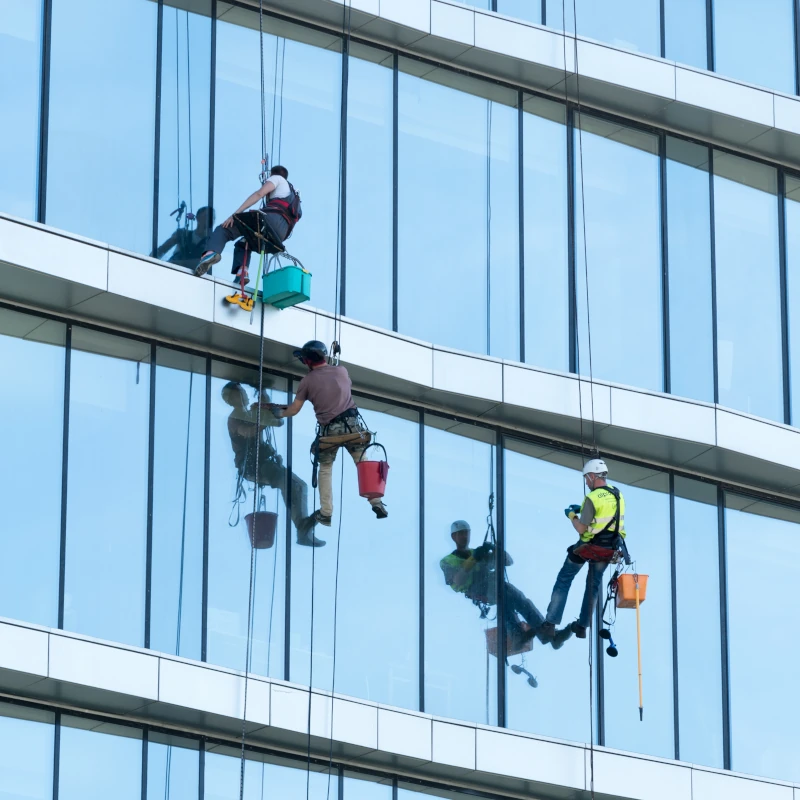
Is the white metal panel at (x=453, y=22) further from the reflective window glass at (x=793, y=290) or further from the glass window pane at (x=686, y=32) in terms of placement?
the reflective window glass at (x=793, y=290)

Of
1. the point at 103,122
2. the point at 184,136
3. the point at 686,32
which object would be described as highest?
the point at 686,32

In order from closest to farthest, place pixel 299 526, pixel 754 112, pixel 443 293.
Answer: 1. pixel 299 526
2. pixel 443 293
3. pixel 754 112

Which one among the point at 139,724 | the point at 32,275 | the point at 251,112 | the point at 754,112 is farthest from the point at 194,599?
the point at 754,112

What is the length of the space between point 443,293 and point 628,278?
Answer: 255 centimetres

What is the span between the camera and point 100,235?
79.3ft

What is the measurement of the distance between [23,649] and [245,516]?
3166 millimetres

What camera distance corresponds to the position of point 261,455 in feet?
81.6

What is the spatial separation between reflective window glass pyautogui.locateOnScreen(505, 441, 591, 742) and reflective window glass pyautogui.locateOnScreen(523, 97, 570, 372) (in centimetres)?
124

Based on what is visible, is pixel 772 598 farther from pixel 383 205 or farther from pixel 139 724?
pixel 139 724

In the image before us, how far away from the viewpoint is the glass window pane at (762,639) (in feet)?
90.1

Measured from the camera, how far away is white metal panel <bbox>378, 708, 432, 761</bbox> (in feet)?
80.4

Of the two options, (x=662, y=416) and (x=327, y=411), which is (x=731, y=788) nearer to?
(x=662, y=416)

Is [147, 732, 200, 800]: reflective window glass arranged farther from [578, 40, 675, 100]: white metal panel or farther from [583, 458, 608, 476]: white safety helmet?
[578, 40, 675, 100]: white metal panel

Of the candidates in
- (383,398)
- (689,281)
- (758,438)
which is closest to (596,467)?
(383,398)
